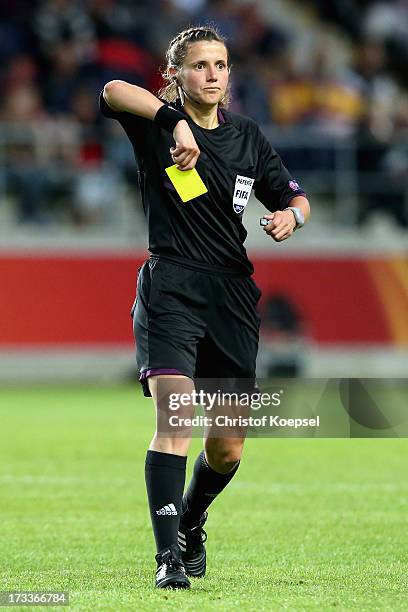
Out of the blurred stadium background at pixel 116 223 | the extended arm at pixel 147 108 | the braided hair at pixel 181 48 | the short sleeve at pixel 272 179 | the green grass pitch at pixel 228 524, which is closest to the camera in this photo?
the green grass pitch at pixel 228 524

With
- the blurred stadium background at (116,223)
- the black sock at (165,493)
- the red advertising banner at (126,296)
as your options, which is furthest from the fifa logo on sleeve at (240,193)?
the red advertising banner at (126,296)

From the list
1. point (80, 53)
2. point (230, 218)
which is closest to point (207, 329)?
point (230, 218)

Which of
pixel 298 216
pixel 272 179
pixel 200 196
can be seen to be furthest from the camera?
pixel 272 179

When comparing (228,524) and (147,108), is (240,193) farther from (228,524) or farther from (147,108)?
(228,524)

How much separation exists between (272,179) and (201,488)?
1439mm

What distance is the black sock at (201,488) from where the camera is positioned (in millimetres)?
6145

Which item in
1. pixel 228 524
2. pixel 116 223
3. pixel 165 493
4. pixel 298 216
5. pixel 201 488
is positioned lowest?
pixel 228 524

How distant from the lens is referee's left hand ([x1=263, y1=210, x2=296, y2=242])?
574 centimetres

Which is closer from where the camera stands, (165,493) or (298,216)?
(165,493)

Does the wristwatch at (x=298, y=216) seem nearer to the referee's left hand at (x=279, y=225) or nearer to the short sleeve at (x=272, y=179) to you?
the referee's left hand at (x=279, y=225)

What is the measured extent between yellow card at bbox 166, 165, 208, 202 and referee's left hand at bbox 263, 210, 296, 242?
1.06 feet

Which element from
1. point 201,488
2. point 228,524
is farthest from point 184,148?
point 228,524

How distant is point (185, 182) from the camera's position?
18.9 ft

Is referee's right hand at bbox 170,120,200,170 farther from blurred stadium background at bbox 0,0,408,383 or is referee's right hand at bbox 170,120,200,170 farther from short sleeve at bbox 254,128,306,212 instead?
blurred stadium background at bbox 0,0,408,383
